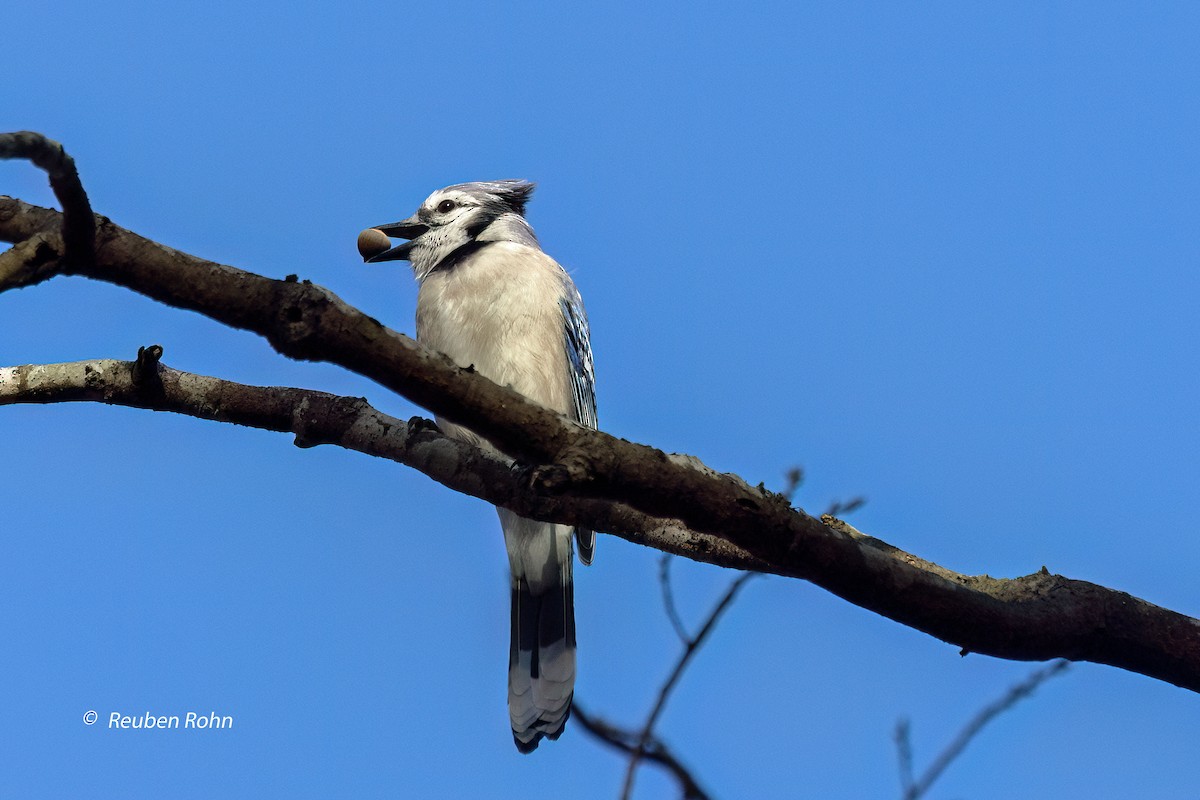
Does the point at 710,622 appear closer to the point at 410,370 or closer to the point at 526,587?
the point at 410,370

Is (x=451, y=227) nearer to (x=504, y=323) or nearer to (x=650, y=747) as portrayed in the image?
(x=504, y=323)

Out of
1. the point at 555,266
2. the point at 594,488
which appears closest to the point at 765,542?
the point at 594,488

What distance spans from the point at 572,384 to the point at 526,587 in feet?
2.97

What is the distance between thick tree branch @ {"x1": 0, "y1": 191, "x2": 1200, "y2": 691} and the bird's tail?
197 cm

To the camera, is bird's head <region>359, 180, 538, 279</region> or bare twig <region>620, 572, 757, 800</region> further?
bird's head <region>359, 180, 538, 279</region>

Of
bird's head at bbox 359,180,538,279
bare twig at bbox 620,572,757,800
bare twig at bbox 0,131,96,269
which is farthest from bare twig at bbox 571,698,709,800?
bird's head at bbox 359,180,538,279

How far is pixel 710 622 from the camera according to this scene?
315 centimetres

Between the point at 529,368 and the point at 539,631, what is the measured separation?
1.10m

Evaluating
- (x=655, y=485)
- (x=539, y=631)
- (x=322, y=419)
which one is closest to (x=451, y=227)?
(x=539, y=631)

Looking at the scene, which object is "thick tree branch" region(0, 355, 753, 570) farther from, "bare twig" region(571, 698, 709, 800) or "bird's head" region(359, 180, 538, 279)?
"bird's head" region(359, 180, 538, 279)

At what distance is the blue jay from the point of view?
15.1 ft

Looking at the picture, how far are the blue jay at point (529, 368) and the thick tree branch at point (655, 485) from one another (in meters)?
2.01

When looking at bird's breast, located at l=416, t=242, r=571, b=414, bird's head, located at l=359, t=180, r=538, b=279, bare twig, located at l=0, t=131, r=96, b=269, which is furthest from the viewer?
bird's head, located at l=359, t=180, r=538, b=279

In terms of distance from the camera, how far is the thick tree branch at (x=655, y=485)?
2.34 meters
